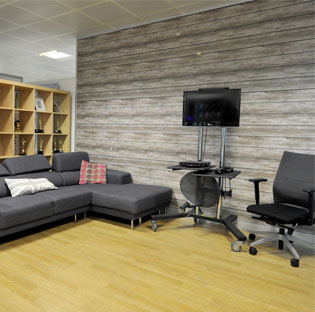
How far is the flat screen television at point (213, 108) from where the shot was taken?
11.1 ft

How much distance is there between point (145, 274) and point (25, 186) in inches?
78.2

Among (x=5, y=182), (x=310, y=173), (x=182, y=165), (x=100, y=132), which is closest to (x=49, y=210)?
(x=5, y=182)

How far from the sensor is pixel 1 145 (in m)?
4.80

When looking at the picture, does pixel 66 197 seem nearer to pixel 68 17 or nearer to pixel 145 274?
pixel 145 274

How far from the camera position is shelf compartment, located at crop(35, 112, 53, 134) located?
5.30m

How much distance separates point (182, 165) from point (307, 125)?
1542 millimetres

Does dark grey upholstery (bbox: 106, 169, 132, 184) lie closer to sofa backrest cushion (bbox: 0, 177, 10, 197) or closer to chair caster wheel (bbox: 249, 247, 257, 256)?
sofa backrest cushion (bbox: 0, 177, 10, 197)

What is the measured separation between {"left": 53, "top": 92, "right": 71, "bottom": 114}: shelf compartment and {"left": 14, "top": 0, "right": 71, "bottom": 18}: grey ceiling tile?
1.70 metres

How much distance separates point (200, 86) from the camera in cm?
399

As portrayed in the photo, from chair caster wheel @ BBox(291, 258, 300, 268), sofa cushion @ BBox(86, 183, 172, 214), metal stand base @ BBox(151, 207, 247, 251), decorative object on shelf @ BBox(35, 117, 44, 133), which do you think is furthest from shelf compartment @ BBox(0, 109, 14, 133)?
chair caster wheel @ BBox(291, 258, 300, 268)

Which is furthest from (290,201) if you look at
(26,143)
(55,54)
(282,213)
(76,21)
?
(55,54)

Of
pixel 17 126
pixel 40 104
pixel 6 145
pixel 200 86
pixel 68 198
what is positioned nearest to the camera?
pixel 68 198

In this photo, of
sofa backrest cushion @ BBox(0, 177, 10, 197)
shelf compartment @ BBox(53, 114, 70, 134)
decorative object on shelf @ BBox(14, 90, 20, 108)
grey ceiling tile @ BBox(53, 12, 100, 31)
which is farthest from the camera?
shelf compartment @ BBox(53, 114, 70, 134)

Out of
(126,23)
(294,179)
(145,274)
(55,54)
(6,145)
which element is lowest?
(145,274)
